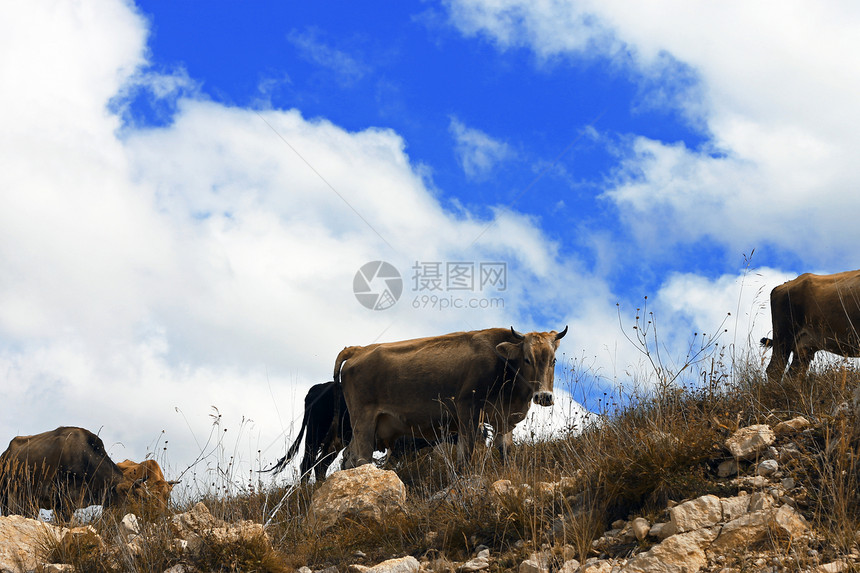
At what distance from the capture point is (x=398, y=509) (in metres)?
7.81

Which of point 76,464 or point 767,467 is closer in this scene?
point 767,467

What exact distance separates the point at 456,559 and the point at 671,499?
191cm

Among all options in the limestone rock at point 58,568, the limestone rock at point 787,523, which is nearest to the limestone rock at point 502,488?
the limestone rock at point 787,523

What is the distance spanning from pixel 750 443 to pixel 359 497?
3837 mm

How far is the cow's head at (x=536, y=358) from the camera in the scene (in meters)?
10.9

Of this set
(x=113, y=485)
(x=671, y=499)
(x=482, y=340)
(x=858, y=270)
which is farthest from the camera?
(x=113, y=485)

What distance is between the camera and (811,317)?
12.4 meters

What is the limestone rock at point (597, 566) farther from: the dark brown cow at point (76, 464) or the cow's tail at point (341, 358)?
the dark brown cow at point (76, 464)

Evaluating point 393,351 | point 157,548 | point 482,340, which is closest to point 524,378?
point 482,340

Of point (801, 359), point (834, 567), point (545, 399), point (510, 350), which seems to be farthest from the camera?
point (801, 359)

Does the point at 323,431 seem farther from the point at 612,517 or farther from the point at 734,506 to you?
the point at 734,506

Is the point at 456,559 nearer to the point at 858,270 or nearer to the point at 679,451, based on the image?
the point at 679,451

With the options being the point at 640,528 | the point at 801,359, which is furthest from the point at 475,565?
the point at 801,359

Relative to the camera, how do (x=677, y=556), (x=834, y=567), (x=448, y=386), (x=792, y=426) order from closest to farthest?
1. (x=834, y=567)
2. (x=677, y=556)
3. (x=792, y=426)
4. (x=448, y=386)
